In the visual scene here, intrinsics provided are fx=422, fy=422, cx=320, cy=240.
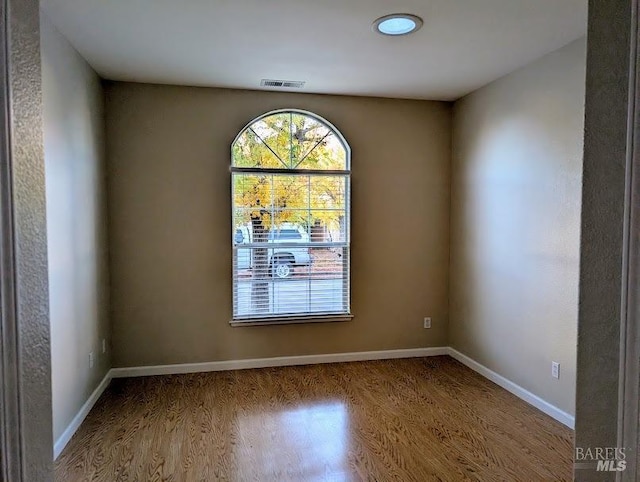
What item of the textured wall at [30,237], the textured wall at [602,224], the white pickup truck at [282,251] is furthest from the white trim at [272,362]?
the textured wall at [602,224]

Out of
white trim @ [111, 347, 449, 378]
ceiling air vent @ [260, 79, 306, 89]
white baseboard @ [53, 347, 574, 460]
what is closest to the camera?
white baseboard @ [53, 347, 574, 460]

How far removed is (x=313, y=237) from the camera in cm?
414

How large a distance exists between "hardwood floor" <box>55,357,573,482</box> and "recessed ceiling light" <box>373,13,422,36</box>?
2.61 metres

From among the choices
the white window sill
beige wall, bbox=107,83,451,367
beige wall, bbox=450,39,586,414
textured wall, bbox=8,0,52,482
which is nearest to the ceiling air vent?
beige wall, bbox=107,83,451,367

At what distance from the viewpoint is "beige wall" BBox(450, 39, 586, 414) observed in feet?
9.53

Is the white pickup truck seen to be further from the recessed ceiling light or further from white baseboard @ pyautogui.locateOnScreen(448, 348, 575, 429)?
the recessed ceiling light

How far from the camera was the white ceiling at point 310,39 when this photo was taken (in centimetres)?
237

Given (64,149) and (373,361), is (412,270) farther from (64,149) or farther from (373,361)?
(64,149)

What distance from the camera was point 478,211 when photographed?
395cm

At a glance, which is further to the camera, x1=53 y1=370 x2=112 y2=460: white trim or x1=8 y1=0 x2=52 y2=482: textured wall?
x1=53 y1=370 x2=112 y2=460: white trim

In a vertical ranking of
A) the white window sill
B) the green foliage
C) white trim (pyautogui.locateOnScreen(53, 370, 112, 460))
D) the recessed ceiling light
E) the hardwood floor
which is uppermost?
the recessed ceiling light

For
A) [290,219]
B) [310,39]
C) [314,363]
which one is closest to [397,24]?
[310,39]

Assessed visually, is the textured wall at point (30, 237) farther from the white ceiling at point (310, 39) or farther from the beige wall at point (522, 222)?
the beige wall at point (522, 222)

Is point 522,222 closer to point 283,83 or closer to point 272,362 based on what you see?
point 283,83
